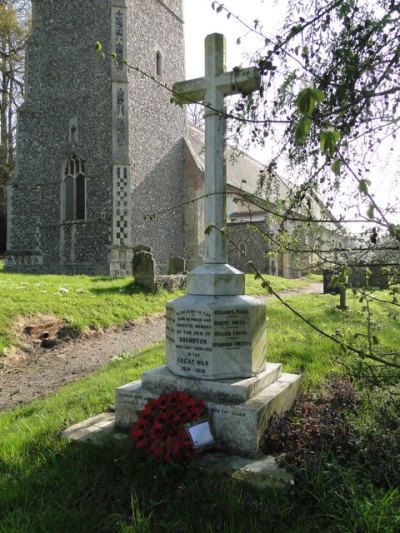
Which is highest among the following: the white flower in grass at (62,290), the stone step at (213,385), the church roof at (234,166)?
the church roof at (234,166)

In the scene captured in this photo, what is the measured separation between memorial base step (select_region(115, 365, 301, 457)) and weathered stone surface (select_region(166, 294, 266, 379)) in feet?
0.37

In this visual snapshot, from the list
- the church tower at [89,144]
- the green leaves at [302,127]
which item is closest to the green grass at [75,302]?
the church tower at [89,144]

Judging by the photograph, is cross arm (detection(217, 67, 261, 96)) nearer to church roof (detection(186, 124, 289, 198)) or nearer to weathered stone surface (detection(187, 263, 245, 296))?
weathered stone surface (detection(187, 263, 245, 296))

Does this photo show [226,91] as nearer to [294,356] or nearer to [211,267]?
[211,267]

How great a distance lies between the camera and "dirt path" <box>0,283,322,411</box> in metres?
5.23

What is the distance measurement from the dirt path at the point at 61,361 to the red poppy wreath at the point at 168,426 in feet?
8.28

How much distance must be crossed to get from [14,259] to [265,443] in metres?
15.9

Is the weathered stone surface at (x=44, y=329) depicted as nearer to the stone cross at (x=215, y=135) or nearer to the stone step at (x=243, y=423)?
the stone cross at (x=215, y=135)

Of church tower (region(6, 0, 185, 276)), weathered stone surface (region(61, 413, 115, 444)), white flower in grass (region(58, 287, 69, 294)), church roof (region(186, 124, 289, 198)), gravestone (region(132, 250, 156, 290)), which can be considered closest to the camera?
weathered stone surface (region(61, 413, 115, 444))

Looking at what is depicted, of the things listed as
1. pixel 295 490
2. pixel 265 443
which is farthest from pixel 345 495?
pixel 265 443

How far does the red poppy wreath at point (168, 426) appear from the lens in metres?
2.63

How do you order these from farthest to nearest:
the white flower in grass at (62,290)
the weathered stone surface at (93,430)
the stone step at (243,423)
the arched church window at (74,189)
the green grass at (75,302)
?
the arched church window at (74,189) < the white flower in grass at (62,290) < the green grass at (75,302) < the weathered stone surface at (93,430) < the stone step at (243,423)

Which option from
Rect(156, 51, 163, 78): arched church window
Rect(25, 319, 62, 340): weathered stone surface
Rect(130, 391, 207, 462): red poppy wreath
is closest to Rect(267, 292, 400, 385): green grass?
Rect(130, 391, 207, 462): red poppy wreath

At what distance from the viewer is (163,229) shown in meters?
17.7
